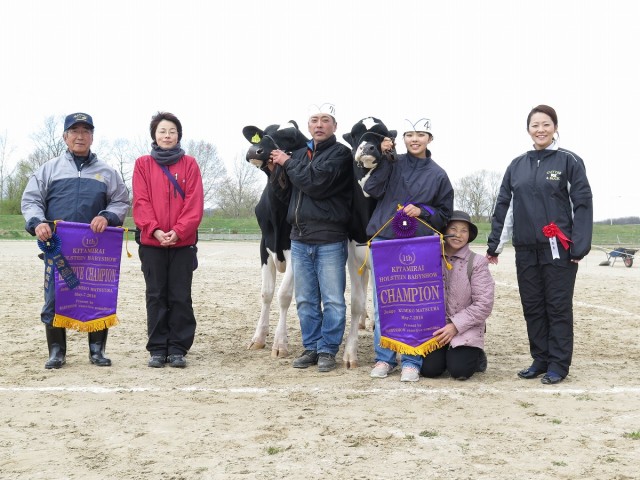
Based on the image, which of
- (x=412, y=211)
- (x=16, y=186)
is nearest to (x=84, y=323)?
(x=412, y=211)

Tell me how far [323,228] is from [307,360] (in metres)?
1.14

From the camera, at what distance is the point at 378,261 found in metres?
5.23

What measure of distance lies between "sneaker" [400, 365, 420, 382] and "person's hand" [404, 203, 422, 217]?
1169mm

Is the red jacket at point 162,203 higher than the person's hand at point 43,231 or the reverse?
higher

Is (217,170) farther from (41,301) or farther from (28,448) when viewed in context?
(28,448)

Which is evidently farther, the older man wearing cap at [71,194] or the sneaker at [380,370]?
the older man wearing cap at [71,194]

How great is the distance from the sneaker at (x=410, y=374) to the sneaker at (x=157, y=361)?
2.02 meters

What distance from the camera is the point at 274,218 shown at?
20.1ft

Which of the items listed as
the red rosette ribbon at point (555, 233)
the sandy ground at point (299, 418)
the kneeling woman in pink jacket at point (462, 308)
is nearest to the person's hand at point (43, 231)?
the sandy ground at point (299, 418)

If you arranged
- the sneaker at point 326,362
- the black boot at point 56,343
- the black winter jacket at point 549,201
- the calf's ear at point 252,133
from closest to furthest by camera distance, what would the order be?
the black winter jacket at point 549,201
the sneaker at point 326,362
the black boot at point 56,343
the calf's ear at point 252,133

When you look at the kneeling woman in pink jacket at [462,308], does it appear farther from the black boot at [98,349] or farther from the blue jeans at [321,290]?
the black boot at [98,349]

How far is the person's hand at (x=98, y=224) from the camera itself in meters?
→ 5.48

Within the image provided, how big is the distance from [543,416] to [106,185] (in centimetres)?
389

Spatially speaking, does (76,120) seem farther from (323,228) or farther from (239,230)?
(239,230)
